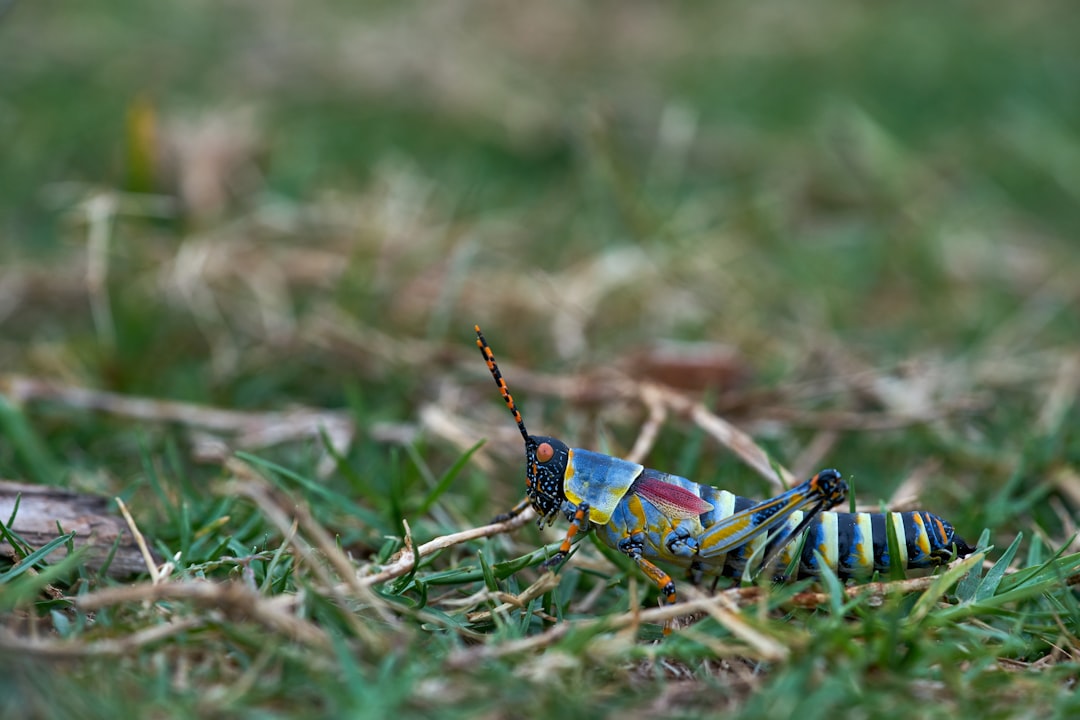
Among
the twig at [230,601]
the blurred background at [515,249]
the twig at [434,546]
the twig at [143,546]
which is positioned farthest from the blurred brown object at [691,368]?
the twig at [230,601]

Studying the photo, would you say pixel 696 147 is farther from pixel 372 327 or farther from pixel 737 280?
pixel 372 327

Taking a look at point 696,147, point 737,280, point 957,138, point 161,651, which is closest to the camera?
point 161,651

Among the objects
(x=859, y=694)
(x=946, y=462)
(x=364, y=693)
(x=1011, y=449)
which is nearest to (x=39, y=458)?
(x=364, y=693)

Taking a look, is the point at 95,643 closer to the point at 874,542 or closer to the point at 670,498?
the point at 670,498

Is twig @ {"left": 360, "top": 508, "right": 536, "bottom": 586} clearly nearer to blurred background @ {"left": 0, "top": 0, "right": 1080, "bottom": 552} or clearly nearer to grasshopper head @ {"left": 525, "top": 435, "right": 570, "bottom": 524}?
grasshopper head @ {"left": 525, "top": 435, "right": 570, "bottom": 524}

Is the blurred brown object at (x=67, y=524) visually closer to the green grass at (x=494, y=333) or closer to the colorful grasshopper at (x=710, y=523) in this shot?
the green grass at (x=494, y=333)

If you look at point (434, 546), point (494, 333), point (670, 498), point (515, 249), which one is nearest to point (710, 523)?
point (670, 498)

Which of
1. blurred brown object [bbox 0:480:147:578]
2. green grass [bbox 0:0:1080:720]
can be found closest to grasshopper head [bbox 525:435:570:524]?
green grass [bbox 0:0:1080:720]
